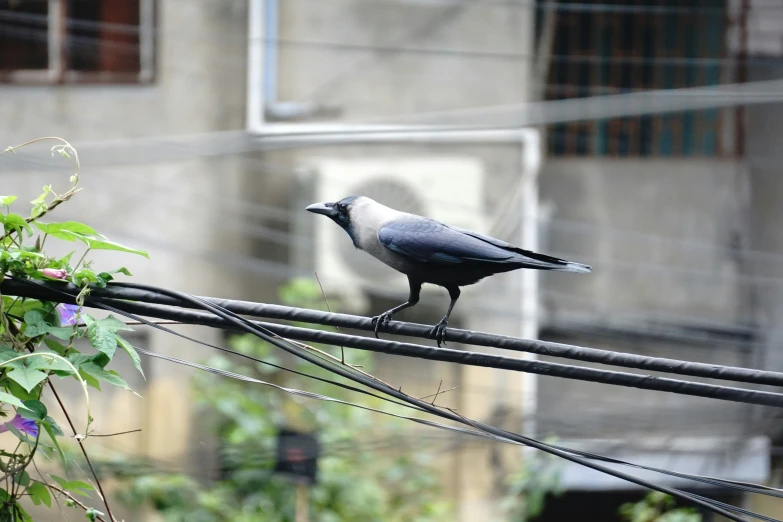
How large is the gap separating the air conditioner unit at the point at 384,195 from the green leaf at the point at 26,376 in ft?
17.3

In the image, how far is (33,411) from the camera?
2.19 m

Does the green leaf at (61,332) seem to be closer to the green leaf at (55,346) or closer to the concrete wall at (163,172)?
the green leaf at (55,346)

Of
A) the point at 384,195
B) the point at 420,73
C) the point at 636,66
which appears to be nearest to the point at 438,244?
the point at 384,195

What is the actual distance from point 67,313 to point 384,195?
5.20 m

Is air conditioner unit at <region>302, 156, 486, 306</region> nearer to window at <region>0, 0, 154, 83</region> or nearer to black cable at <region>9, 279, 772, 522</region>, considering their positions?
window at <region>0, 0, 154, 83</region>

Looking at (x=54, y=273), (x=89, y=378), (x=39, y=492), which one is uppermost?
(x=54, y=273)

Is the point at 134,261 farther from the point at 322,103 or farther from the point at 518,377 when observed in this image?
the point at 518,377

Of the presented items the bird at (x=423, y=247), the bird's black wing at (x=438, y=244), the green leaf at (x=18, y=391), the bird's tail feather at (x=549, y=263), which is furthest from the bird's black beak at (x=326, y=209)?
the green leaf at (x=18, y=391)

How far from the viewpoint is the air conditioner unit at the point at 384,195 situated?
7422mm

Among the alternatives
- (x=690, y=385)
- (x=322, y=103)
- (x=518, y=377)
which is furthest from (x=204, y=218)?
(x=690, y=385)

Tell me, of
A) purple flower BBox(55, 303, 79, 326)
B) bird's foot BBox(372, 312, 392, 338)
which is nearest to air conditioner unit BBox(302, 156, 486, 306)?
bird's foot BBox(372, 312, 392, 338)

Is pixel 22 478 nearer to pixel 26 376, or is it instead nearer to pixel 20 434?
pixel 20 434

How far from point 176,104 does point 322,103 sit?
1.25m

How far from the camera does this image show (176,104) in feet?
25.3
